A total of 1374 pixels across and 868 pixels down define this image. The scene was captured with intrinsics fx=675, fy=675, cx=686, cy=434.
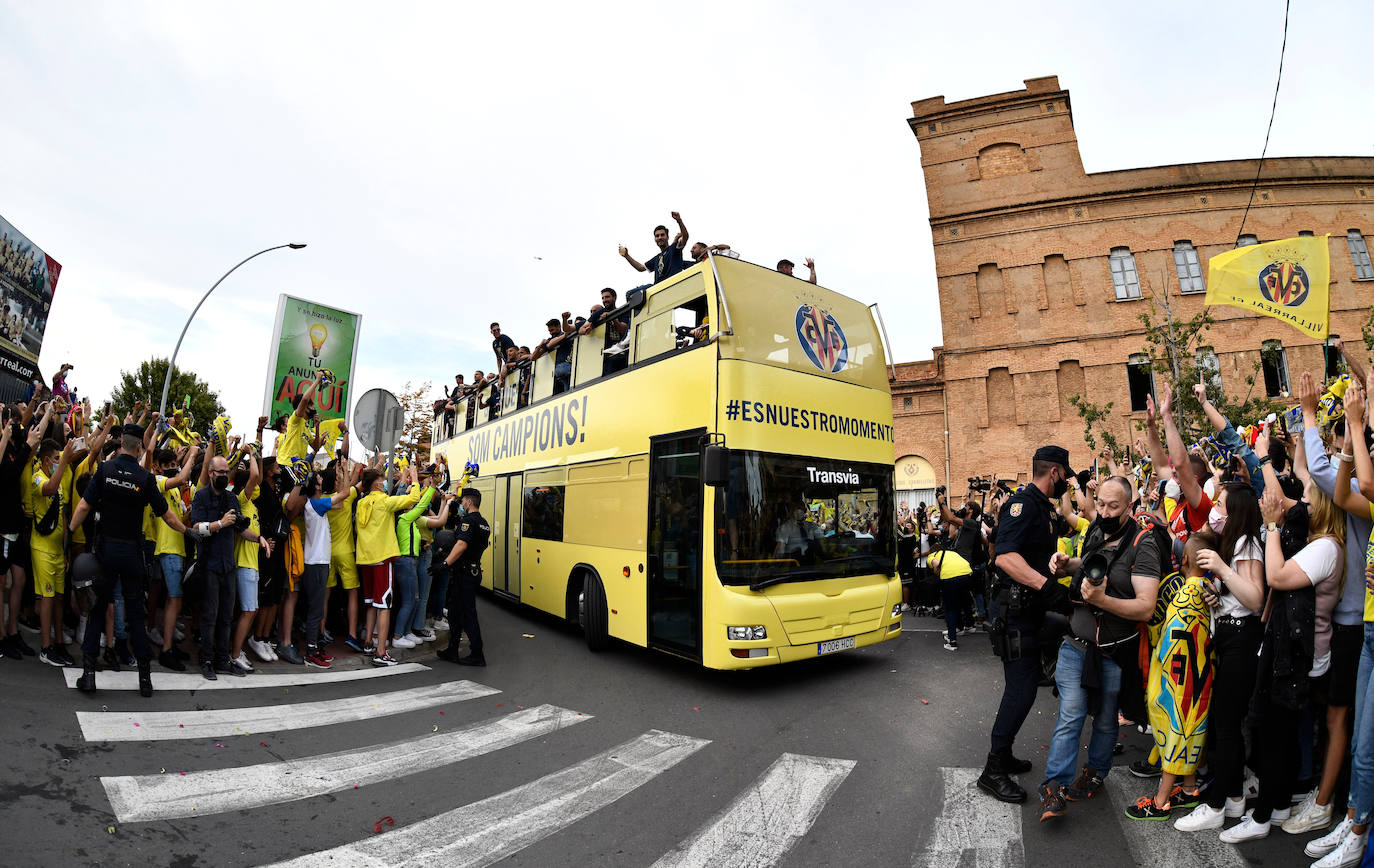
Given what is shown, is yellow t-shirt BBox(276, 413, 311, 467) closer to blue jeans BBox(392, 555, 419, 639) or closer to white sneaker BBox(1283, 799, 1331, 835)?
blue jeans BBox(392, 555, 419, 639)

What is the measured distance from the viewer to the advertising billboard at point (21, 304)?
1418 centimetres

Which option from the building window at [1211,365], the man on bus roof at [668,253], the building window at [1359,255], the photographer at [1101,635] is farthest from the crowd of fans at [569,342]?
the building window at [1359,255]

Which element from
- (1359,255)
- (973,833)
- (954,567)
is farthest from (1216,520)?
(1359,255)

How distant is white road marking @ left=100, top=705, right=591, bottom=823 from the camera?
3.77m

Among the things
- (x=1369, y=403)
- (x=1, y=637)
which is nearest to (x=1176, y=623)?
(x=1369, y=403)

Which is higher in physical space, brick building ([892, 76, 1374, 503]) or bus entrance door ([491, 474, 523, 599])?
brick building ([892, 76, 1374, 503])

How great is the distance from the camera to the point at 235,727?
5.11 metres

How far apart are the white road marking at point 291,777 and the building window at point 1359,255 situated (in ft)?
126

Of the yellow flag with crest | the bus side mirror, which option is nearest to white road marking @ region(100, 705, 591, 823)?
the bus side mirror

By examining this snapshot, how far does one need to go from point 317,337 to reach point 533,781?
46.4ft

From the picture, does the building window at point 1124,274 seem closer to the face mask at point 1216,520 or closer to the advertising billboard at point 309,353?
the face mask at point 1216,520

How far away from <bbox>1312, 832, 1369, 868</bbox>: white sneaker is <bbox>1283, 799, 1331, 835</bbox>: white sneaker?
1.31 ft

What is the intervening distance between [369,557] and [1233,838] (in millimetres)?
7915

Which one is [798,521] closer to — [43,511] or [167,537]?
[167,537]
